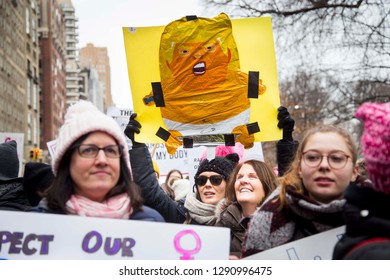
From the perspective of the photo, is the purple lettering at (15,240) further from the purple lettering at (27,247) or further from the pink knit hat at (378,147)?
the pink knit hat at (378,147)

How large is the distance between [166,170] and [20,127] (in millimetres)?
56949

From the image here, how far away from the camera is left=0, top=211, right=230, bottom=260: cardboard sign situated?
3010 mm

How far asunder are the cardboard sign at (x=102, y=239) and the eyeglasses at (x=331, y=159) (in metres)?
0.52

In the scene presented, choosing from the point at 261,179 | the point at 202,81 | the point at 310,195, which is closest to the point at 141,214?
the point at 310,195

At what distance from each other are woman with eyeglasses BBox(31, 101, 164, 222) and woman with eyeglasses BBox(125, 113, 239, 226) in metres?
1.18

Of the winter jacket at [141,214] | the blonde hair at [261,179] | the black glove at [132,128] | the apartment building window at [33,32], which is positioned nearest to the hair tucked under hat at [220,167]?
the blonde hair at [261,179]

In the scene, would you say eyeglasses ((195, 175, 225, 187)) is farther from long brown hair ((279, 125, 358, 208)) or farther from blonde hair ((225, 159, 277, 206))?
long brown hair ((279, 125, 358, 208))

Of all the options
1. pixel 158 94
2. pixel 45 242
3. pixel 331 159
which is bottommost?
pixel 45 242

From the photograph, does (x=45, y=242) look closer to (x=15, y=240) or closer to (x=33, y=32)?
(x=15, y=240)

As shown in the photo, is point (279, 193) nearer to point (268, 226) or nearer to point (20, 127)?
point (268, 226)

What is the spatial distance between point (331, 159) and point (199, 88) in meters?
2.14

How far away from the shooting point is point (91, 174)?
297 cm

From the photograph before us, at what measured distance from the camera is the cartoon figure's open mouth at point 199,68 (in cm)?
507

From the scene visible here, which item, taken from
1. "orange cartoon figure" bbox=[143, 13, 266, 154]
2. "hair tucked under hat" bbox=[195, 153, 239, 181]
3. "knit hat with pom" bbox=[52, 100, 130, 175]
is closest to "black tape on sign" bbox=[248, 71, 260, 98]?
"orange cartoon figure" bbox=[143, 13, 266, 154]
